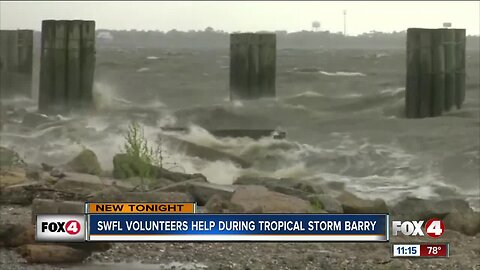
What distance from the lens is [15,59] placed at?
19609 mm

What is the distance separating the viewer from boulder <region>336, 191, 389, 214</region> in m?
7.81

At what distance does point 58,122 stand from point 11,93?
4.58 metres

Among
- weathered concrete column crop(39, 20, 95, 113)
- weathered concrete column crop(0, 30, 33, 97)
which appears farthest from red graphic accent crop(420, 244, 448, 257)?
weathered concrete column crop(0, 30, 33, 97)

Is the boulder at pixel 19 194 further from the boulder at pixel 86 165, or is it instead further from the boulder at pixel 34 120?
the boulder at pixel 34 120

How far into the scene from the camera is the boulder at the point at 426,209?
7688 mm

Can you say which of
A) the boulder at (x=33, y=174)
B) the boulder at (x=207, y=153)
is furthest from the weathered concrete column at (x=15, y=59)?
the boulder at (x=33, y=174)

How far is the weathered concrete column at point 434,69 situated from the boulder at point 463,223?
7.79 m

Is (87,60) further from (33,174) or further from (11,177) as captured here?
(11,177)

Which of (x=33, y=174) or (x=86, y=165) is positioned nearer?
(x=33, y=174)

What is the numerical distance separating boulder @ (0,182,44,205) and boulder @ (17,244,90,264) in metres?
2.02

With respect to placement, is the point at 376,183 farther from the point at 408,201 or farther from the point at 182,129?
the point at 182,129

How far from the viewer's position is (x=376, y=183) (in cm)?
1102

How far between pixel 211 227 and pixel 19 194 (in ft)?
10.2

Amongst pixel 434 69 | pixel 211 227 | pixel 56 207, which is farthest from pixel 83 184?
pixel 434 69
